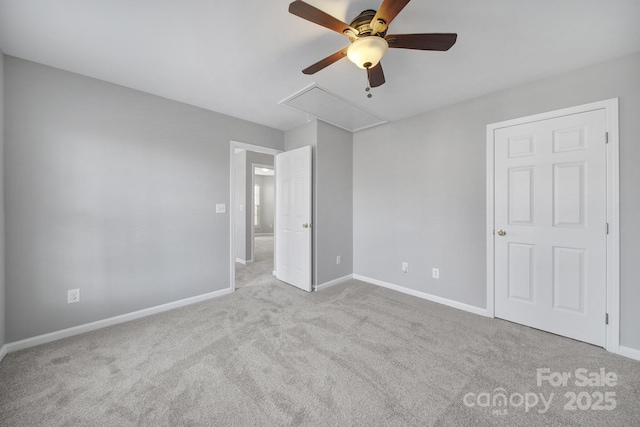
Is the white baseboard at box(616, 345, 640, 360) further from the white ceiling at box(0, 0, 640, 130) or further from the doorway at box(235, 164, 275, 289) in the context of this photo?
the doorway at box(235, 164, 275, 289)

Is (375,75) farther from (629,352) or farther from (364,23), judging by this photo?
(629,352)

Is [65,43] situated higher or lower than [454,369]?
higher

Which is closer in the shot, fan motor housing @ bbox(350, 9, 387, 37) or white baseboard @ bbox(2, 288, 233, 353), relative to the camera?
fan motor housing @ bbox(350, 9, 387, 37)

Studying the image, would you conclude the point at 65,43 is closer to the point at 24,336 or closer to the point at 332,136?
the point at 24,336

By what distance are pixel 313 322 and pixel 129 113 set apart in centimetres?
297

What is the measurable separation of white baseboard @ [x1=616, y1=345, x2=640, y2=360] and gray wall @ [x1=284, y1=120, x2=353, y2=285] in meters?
2.83

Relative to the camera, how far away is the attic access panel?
104 inches

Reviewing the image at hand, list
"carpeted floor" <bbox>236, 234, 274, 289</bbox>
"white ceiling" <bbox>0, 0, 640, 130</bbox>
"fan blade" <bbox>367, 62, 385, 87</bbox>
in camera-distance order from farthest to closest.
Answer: "carpeted floor" <bbox>236, 234, 274, 289</bbox>
"fan blade" <bbox>367, 62, 385, 87</bbox>
"white ceiling" <bbox>0, 0, 640, 130</bbox>

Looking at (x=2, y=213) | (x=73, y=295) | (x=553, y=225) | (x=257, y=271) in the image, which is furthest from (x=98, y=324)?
Result: (x=553, y=225)

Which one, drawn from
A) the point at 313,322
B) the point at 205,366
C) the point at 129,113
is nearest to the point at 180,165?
the point at 129,113

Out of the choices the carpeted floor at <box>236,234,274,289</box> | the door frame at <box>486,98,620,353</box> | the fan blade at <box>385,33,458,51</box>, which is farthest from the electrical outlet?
the door frame at <box>486,98,620,353</box>

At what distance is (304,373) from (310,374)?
46mm

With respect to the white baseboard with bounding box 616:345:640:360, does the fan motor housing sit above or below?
above

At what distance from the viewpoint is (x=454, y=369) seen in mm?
1788
